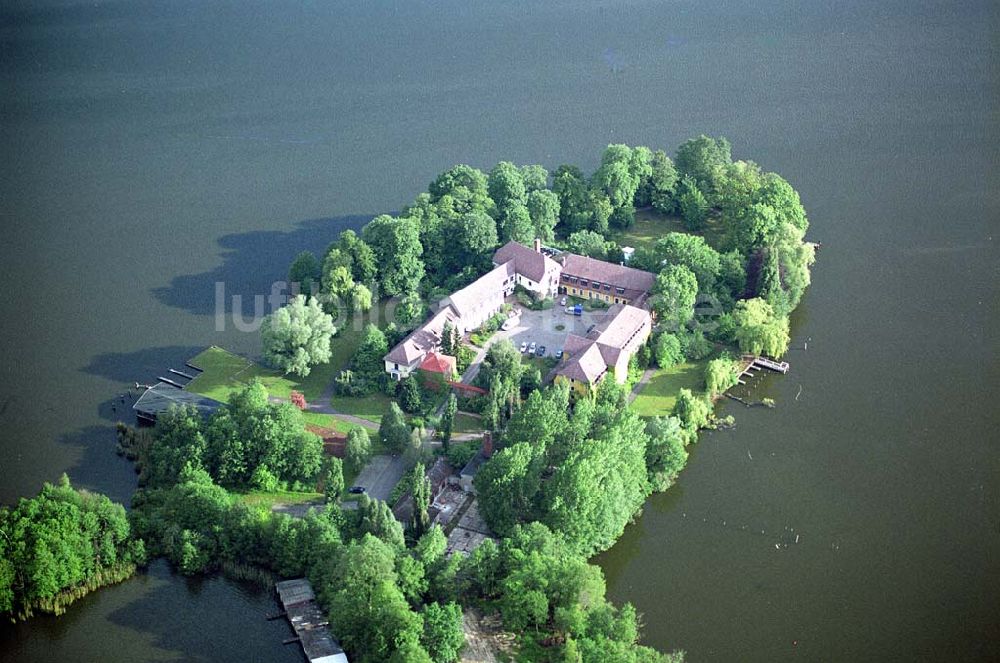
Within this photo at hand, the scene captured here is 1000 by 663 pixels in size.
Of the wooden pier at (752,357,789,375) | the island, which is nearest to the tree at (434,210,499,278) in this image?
the island

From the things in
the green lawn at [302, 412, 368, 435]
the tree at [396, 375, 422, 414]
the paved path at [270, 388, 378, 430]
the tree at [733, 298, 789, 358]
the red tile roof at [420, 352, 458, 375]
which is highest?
the tree at [733, 298, 789, 358]

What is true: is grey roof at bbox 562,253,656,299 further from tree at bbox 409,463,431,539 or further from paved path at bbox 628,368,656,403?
tree at bbox 409,463,431,539

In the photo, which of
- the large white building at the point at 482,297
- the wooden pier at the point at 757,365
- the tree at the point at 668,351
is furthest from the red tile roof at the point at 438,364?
the wooden pier at the point at 757,365

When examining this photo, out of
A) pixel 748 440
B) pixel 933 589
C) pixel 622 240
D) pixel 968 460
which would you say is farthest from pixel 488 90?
pixel 933 589

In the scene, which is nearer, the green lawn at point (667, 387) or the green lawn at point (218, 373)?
the green lawn at point (667, 387)

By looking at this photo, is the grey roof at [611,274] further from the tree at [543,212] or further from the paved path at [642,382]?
the paved path at [642,382]

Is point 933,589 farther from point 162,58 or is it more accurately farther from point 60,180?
point 162,58
